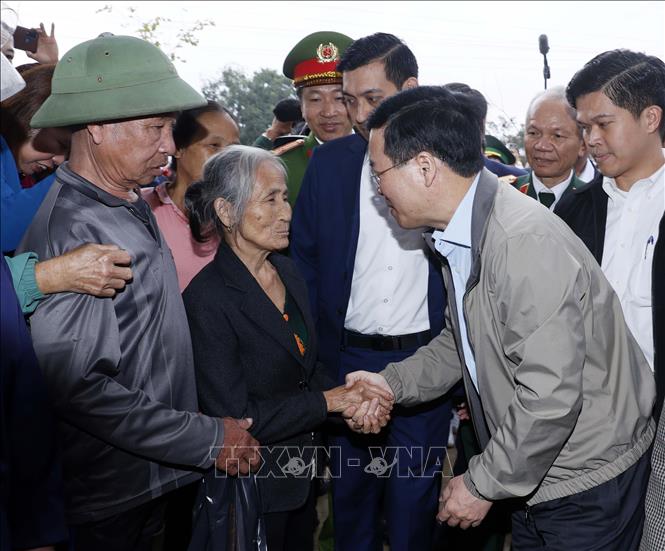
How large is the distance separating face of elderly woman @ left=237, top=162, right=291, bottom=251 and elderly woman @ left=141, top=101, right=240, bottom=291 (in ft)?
2.28

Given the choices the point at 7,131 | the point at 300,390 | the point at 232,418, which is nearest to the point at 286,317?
the point at 300,390

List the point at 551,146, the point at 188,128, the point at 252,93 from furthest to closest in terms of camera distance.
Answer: the point at 252,93
the point at 551,146
the point at 188,128

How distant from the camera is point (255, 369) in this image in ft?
8.56

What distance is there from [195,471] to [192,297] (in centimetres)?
61

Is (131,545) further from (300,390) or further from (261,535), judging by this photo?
(300,390)

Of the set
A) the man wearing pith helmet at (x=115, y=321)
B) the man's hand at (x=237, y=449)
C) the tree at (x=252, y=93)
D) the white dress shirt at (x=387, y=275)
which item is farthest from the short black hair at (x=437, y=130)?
the tree at (x=252, y=93)

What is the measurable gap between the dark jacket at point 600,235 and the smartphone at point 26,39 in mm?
2497

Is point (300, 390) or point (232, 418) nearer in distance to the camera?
point (232, 418)

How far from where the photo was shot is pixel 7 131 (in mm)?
2529

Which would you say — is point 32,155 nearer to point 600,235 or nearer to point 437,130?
point 437,130

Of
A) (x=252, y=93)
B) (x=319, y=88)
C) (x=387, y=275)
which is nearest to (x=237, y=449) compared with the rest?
(x=387, y=275)

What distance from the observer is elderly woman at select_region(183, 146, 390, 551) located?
2551mm

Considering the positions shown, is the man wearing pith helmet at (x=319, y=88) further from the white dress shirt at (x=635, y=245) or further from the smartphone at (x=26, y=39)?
the white dress shirt at (x=635, y=245)

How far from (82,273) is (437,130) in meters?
1.11
